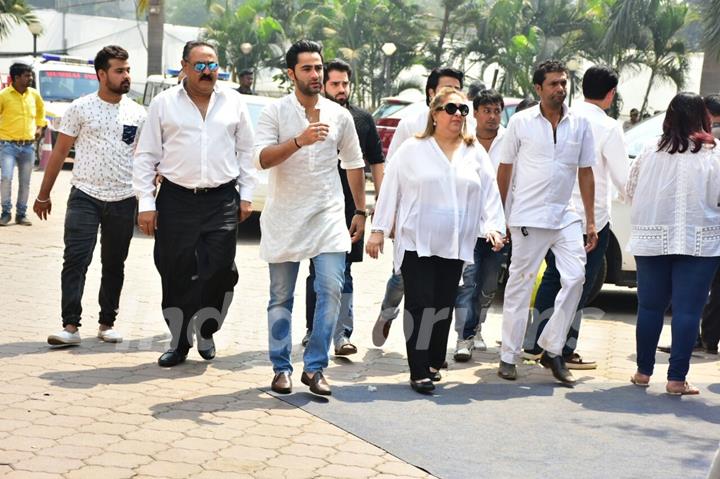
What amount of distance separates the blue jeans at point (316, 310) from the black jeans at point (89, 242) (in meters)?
1.60

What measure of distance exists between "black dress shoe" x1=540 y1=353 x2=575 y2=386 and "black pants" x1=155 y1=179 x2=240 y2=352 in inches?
81.3

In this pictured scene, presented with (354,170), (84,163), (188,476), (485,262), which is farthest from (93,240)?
(188,476)

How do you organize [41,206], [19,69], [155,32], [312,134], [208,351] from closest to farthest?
[312,134] < [208,351] < [41,206] < [19,69] < [155,32]

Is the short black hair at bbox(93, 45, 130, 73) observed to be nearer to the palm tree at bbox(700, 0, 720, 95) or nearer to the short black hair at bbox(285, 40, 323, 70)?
the short black hair at bbox(285, 40, 323, 70)

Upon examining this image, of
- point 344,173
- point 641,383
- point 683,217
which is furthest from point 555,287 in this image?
point 344,173

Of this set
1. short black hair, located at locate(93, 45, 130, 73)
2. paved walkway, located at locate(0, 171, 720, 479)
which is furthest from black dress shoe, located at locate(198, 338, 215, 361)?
short black hair, located at locate(93, 45, 130, 73)

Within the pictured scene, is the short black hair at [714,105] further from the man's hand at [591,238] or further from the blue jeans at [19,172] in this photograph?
the blue jeans at [19,172]

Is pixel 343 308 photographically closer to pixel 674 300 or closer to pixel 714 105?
pixel 674 300

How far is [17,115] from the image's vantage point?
50.3 feet

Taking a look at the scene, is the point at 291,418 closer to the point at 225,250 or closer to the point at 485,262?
the point at 225,250

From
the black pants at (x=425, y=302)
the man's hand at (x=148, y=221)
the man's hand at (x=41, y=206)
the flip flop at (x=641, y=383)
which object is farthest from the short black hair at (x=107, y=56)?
the flip flop at (x=641, y=383)

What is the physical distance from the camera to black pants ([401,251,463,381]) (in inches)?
286

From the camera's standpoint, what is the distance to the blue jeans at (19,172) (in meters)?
15.0

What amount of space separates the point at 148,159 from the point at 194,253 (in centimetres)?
64
